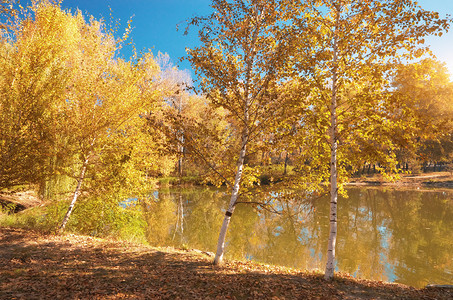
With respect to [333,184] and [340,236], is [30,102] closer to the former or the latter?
[333,184]

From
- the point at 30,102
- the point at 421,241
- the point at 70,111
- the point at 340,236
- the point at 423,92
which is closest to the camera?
the point at 423,92

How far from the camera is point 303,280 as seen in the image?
7.20 metres

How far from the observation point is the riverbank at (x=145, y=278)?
5.53 metres

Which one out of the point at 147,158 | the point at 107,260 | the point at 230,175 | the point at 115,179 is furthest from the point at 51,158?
the point at 230,175

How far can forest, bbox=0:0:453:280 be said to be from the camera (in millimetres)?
6836

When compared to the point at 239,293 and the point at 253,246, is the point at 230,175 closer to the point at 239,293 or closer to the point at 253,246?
the point at 239,293

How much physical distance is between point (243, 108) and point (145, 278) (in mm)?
5784

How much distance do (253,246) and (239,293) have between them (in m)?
7.14

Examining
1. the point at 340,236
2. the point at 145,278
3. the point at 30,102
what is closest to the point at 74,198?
the point at 30,102

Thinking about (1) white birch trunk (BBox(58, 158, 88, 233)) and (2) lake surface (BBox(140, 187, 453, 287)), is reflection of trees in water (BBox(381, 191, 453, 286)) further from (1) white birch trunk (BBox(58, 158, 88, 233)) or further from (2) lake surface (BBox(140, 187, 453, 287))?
(1) white birch trunk (BBox(58, 158, 88, 233))

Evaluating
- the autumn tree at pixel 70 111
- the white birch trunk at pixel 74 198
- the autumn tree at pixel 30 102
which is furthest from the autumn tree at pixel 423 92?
the autumn tree at pixel 30 102

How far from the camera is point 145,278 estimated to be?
6457 mm

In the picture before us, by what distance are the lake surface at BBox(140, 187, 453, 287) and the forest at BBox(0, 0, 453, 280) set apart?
194 cm

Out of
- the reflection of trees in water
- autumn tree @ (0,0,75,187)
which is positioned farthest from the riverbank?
the reflection of trees in water
